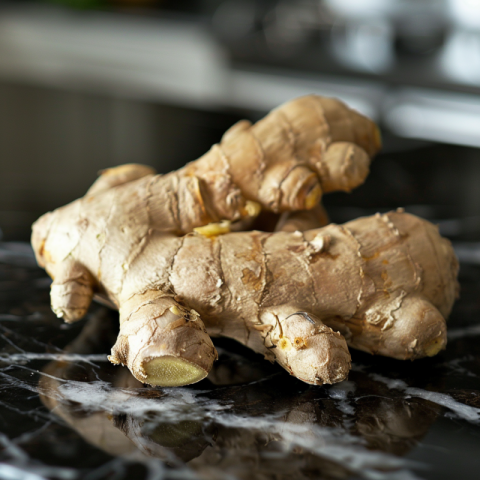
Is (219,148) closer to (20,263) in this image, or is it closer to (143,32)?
(20,263)

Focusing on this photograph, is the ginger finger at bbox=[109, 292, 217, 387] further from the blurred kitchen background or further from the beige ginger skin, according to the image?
the blurred kitchen background

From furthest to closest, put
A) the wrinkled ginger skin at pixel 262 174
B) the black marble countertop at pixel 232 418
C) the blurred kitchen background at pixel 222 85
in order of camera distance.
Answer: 1. the blurred kitchen background at pixel 222 85
2. the wrinkled ginger skin at pixel 262 174
3. the black marble countertop at pixel 232 418

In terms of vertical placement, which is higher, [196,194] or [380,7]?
[380,7]

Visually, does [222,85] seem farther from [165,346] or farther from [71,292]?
[165,346]

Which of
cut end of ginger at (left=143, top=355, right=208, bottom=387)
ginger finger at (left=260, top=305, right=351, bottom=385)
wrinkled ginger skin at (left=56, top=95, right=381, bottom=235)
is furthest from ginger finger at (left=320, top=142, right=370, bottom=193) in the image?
cut end of ginger at (left=143, top=355, right=208, bottom=387)

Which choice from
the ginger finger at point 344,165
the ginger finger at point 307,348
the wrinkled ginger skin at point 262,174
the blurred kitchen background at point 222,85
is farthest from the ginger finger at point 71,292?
the blurred kitchen background at point 222,85

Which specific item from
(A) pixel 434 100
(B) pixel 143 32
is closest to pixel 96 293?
(A) pixel 434 100

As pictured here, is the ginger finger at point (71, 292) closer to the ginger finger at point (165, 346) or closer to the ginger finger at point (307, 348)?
the ginger finger at point (165, 346)
